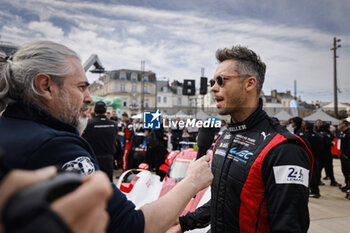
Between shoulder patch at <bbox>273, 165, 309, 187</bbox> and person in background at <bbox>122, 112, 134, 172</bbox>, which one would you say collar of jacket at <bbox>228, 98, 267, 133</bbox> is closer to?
shoulder patch at <bbox>273, 165, 309, 187</bbox>

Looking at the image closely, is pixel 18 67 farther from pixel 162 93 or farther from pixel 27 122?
pixel 162 93

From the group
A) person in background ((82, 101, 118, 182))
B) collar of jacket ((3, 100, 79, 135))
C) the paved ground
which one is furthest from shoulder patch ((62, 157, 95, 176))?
the paved ground

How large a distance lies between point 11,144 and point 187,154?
3738 mm

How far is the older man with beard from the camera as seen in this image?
0.81m

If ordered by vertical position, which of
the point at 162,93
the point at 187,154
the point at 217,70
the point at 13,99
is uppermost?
the point at 162,93

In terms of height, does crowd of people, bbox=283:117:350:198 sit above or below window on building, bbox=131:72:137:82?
below

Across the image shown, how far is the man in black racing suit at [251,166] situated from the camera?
3.98 ft

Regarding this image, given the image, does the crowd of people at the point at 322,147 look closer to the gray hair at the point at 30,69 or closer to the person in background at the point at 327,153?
the person in background at the point at 327,153

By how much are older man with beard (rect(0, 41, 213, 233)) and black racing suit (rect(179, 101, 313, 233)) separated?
13.9 inches

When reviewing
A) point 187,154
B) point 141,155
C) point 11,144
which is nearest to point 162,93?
point 141,155

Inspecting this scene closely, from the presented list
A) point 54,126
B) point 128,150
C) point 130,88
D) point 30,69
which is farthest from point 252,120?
point 130,88

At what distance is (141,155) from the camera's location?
811 centimetres

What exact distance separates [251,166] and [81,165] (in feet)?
3.23

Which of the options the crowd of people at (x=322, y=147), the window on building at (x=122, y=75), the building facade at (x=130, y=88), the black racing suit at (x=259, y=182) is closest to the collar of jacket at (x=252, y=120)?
the black racing suit at (x=259, y=182)
